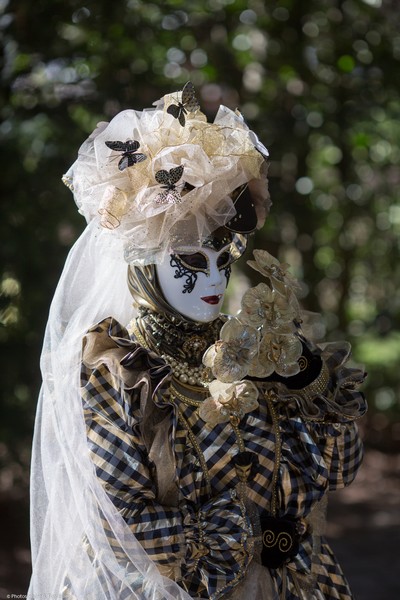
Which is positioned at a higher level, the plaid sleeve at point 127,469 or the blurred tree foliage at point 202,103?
the plaid sleeve at point 127,469

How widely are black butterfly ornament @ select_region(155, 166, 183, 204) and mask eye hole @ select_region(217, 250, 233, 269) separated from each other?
7.4 inches

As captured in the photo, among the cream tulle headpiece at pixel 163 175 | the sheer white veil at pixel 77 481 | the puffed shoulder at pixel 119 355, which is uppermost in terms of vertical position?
the cream tulle headpiece at pixel 163 175

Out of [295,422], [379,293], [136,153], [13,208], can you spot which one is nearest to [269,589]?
[295,422]

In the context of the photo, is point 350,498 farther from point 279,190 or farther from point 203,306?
point 203,306

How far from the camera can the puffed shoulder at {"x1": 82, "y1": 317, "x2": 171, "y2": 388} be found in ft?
6.12

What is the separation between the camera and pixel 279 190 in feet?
14.4

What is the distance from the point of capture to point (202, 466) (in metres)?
1.92

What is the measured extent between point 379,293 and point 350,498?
1.81 meters

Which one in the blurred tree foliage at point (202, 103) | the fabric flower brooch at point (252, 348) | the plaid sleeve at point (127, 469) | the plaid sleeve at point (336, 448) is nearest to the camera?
the plaid sleeve at point (127, 469)

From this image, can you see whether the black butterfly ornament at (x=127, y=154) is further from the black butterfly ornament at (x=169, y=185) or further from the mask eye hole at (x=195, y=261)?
the mask eye hole at (x=195, y=261)

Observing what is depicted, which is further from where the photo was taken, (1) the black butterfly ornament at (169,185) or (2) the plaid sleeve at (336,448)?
(2) the plaid sleeve at (336,448)

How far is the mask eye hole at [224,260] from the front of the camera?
1.99 metres

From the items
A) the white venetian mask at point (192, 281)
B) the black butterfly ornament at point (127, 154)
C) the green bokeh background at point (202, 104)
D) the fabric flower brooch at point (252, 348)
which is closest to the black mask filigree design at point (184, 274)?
the white venetian mask at point (192, 281)

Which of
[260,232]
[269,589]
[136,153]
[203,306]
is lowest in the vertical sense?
[260,232]
